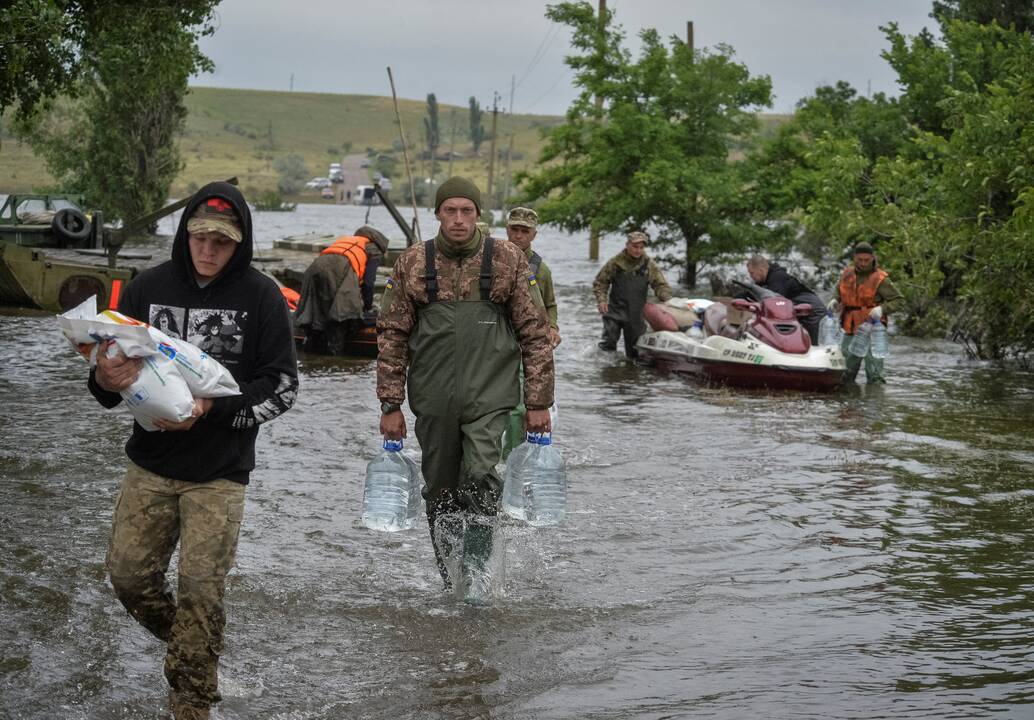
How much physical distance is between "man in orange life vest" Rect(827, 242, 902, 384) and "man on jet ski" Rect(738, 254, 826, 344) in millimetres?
286

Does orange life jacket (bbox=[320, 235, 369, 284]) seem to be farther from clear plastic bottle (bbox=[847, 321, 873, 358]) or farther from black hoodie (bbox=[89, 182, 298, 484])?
black hoodie (bbox=[89, 182, 298, 484])

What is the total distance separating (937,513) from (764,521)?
1.29 m

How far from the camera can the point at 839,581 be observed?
7.98 metres

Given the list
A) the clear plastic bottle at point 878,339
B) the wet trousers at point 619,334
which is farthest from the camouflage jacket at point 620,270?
the clear plastic bottle at point 878,339

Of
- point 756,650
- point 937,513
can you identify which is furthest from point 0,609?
point 937,513

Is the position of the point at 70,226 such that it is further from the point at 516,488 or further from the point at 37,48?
the point at 516,488

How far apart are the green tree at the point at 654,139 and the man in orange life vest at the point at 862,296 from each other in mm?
19707

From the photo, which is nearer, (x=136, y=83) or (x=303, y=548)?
(x=303, y=548)

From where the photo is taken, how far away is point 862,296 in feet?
54.5

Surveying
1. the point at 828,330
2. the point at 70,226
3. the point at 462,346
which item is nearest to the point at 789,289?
the point at 828,330

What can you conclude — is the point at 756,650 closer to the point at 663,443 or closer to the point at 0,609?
the point at 0,609

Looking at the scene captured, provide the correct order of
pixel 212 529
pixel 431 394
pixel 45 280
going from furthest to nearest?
pixel 45 280 → pixel 431 394 → pixel 212 529

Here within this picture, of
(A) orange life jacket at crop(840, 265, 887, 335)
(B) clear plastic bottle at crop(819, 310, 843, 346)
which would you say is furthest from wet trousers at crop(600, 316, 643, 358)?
(A) orange life jacket at crop(840, 265, 887, 335)

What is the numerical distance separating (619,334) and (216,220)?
14.6 m
